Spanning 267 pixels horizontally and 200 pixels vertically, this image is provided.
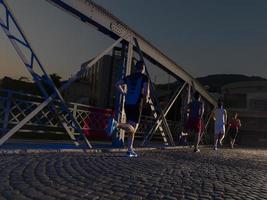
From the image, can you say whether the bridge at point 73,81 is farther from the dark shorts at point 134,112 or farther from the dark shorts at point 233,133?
the dark shorts at point 233,133

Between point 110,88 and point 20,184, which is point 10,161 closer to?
point 20,184

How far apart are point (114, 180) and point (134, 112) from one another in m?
4.26

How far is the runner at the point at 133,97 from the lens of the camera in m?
10.4

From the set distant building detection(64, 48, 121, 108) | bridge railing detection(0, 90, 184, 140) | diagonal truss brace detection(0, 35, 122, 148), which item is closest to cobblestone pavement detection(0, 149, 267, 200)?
diagonal truss brace detection(0, 35, 122, 148)

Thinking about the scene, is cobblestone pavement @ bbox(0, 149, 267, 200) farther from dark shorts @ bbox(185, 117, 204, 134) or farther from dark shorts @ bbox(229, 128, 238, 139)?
dark shorts @ bbox(229, 128, 238, 139)

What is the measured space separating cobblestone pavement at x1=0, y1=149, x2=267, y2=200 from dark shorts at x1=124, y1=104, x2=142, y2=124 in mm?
1747

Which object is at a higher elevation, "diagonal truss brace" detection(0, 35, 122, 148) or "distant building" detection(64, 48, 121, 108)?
"distant building" detection(64, 48, 121, 108)

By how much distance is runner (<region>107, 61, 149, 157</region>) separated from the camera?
34.2 feet

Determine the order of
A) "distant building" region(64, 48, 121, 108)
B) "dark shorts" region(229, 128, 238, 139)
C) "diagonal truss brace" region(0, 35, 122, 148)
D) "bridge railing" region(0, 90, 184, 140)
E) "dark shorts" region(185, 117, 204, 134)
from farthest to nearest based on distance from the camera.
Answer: "distant building" region(64, 48, 121, 108)
"dark shorts" region(229, 128, 238, 139)
"dark shorts" region(185, 117, 204, 134)
"bridge railing" region(0, 90, 184, 140)
"diagonal truss brace" region(0, 35, 122, 148)

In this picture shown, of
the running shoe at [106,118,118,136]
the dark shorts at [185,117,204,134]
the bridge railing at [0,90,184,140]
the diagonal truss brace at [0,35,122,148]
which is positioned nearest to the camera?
the diagonal truss brace at [0,35,122,148]

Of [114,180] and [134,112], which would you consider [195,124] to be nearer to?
[134,112]

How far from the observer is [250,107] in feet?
153

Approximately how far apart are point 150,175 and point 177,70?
451 inches

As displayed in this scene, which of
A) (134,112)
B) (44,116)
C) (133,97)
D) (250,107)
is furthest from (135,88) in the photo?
(250,107)
